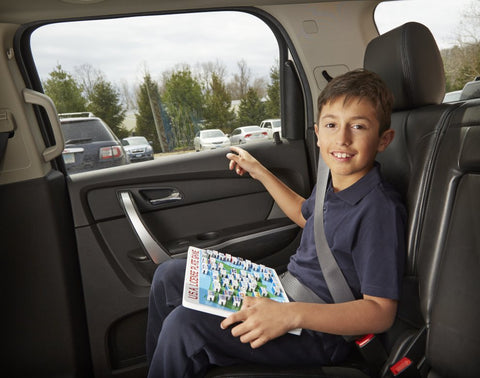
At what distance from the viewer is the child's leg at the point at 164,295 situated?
1267mm

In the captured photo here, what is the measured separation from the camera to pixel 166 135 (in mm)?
1901

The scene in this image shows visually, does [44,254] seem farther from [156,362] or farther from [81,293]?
[156,362]

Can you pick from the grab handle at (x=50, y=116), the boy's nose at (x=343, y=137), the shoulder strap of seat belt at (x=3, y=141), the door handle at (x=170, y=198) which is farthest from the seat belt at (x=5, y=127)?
the boy's nose at (x=343, y=137)

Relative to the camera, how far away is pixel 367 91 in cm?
110

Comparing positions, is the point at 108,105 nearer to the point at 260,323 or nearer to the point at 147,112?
the point at 147,112

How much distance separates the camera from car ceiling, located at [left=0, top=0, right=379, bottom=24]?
60.4 inches

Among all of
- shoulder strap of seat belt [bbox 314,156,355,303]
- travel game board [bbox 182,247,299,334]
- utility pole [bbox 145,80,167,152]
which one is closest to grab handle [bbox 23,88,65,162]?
utility pole [bbox 145,80,167,152]

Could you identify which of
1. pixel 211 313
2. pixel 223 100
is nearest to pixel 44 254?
pixel 211 313

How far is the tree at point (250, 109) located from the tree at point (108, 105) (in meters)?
0.57

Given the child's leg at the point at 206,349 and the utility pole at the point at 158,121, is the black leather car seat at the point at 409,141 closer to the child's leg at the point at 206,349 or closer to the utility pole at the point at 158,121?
the child's leg at the point at 206,349

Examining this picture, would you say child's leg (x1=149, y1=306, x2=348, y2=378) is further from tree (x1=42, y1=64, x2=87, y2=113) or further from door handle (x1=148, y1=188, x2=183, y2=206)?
tree (x1=42, y1=64, x2=87, y2=113)

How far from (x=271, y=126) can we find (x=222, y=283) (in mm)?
1186

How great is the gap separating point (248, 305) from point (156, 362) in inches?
11.0

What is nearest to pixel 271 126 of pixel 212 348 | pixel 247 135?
pixel 247 135
